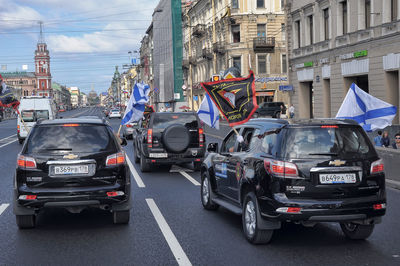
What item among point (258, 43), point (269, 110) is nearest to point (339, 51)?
point (269, 110)

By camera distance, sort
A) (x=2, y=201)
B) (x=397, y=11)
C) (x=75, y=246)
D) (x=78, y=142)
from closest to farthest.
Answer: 1. (x=75, y=246)
2. (x=78, y=142)
3. (x=2, y=201)
4. (x=397, y=11)

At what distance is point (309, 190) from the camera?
6680 mm

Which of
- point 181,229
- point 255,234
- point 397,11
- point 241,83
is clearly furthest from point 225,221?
point 397,11

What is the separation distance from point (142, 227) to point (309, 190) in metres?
2.79

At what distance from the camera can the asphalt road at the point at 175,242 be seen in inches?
254

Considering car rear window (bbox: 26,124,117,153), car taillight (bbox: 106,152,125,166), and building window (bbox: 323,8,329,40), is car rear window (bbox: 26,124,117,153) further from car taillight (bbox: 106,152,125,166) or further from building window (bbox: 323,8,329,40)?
building window (bbox: 323,8,329,40)

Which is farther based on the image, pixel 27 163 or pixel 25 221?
pixel 25 221

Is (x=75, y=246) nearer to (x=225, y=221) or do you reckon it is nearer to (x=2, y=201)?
(x=225, y=221)

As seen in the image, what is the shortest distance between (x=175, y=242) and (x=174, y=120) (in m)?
8.75

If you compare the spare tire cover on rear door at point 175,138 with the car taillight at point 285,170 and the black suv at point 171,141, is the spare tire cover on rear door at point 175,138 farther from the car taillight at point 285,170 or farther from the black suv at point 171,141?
Result: the car taillight at point 285,170

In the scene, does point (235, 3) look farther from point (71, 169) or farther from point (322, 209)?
point (322, 209)

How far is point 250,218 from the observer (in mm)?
7363

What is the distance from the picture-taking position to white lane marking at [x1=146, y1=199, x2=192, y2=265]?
645 cm

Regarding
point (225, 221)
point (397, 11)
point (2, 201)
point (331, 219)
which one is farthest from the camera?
point (397, 11)
